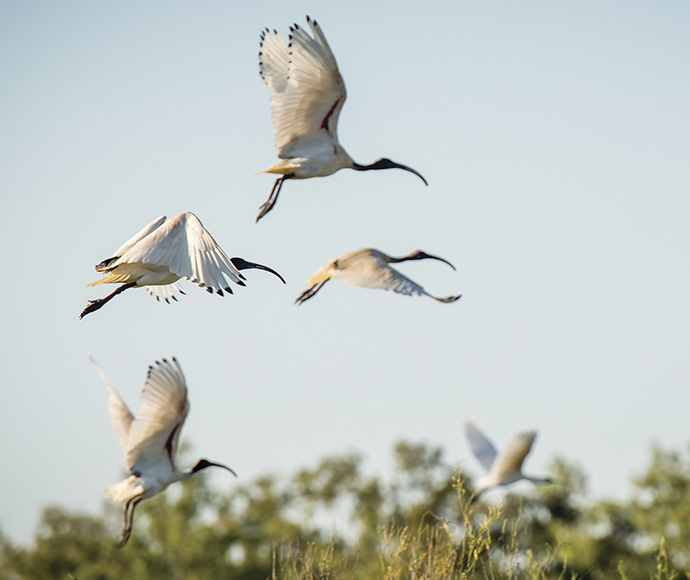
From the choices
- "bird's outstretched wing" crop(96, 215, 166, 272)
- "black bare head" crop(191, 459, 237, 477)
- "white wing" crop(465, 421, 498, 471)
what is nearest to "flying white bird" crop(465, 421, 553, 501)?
"white wing" crop(465, 421, 498, 471)

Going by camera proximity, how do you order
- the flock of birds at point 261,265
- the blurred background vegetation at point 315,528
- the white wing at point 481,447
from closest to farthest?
the flock of birds at point 261,265, the white wing at point 481,447, the blurred background vegetation at point 315,528

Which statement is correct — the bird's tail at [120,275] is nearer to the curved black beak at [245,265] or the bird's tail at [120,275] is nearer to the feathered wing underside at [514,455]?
the curved black beak at [245,265]

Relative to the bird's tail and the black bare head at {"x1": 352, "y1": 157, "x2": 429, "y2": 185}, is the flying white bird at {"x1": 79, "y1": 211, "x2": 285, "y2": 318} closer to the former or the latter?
the bird's tail

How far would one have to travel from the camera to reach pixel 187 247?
25.7 ft

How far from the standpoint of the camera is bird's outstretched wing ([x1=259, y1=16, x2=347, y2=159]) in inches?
365

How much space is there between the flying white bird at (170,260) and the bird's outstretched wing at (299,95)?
4.46 feet

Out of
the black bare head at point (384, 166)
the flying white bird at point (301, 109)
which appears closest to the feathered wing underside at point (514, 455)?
the black bare head at point (384, 166)

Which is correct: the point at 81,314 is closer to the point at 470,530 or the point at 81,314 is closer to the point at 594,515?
the point at 470,530

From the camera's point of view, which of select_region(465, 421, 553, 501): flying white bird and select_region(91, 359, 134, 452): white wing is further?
select_region(465, 421, 553, 501): flying white bird

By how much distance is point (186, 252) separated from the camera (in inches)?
307

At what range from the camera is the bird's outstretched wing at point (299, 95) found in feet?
30.4

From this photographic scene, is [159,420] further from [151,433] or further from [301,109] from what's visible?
[301,109]

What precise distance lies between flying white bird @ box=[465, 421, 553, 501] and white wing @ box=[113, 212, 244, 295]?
6.21 meters

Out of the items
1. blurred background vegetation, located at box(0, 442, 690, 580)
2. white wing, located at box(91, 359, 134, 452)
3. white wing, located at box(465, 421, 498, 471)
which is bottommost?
blurred background vegetation, located at box(0, 442, 690, 580)
